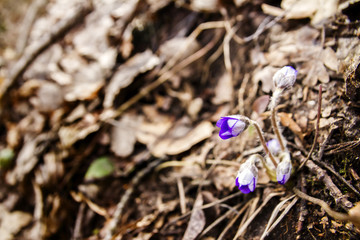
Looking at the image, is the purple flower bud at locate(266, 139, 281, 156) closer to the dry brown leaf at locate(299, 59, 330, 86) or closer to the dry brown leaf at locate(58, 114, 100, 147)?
the dry brown leaf at locate(299, 59, 330, 86)

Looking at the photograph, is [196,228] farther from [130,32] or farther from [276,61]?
[130,32]

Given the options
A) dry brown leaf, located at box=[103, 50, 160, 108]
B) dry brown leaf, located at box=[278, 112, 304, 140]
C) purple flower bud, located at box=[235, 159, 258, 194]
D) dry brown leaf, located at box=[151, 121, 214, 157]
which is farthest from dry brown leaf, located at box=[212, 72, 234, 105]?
purple flower bud, located at box=[235, 159, 258, 194]

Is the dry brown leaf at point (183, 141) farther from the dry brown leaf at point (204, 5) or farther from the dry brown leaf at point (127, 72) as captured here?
the dry brown leaf at point (204, 5)

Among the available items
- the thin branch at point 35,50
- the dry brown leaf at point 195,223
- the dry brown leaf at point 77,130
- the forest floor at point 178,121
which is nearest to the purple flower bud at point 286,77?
the forest floor at point 178,121

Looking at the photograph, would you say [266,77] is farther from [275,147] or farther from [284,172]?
[284,172]

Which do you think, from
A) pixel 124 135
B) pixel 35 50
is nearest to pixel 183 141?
→ pixel 124 135
